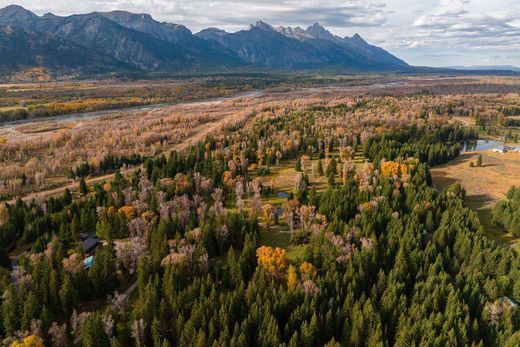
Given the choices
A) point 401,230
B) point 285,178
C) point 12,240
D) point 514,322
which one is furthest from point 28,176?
point 514,322

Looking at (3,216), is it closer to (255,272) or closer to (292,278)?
(255,272)

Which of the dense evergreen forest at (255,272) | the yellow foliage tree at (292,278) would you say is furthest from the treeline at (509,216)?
the yellow foliage tree at (292,278)

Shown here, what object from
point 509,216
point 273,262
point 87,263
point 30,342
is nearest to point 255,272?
point 273,262

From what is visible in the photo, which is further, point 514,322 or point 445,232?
point 445,232

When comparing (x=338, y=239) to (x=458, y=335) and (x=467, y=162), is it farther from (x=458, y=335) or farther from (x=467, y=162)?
(x=467, y=162)

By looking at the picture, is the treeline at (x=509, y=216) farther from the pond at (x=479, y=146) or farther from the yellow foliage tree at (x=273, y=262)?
the pond at (x=479, y=146)
